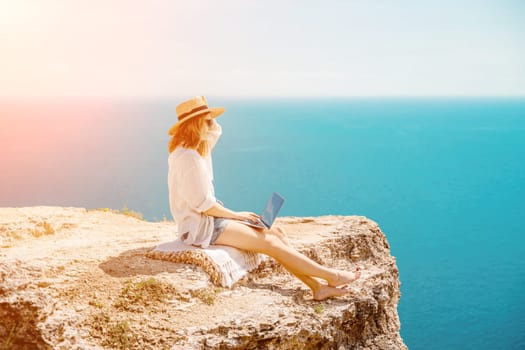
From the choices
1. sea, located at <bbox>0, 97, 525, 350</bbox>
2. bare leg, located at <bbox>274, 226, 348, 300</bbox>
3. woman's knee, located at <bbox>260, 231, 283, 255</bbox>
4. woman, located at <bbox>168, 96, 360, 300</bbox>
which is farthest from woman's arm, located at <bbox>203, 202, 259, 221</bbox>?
sea, located at <bbox>0, 97, 525, 350</bbox>

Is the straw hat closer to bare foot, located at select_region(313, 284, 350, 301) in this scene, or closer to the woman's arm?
the woman's arm

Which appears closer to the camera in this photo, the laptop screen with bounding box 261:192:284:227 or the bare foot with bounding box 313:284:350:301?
the laptop screen with bounding box 261:192:284:227

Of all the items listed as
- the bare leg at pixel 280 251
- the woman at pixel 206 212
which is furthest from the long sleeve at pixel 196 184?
the bare leg at pixel 280 251

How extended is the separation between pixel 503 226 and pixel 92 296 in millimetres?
77273

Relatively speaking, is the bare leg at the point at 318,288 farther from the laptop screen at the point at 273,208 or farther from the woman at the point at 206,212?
the laptop screen at the point at 273,208

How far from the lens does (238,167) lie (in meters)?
106

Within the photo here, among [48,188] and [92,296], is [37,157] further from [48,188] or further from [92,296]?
[92,296]

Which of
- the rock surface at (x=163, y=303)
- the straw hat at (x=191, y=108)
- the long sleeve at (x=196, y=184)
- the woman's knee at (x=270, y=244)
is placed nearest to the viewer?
the rock surface at (x=163, y=303)

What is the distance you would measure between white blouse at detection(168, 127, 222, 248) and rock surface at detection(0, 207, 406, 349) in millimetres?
449

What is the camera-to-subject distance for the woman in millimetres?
6691

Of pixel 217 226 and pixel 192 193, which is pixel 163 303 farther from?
pixel 192 193

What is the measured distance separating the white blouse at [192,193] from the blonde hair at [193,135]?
0.32 ft

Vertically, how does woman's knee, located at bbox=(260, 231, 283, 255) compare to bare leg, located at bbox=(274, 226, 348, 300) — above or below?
above

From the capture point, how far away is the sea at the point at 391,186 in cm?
4828
